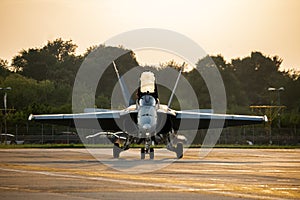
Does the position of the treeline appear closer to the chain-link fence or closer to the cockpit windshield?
the chain-link fence

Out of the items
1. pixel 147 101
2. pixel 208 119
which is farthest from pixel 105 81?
pixel 147 101

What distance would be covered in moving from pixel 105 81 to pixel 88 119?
65.4 m

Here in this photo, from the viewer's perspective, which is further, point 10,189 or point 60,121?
point 60,121

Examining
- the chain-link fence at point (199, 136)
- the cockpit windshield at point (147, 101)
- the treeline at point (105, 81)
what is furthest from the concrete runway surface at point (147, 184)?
the treeline at point (105, 81)

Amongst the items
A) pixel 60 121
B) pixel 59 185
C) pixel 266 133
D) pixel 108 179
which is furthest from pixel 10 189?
pixel 266 133

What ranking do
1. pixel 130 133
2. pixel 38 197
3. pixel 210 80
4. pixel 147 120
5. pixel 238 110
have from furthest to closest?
pixel 210 80
pixel 238 110
pixel 130 133
pixel 147 120
pixel 38 197

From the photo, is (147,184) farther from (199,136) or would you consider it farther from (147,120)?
(199,136)

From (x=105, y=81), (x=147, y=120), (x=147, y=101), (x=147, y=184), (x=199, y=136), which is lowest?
(x=147, y=184)

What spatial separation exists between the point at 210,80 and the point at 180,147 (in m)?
66.4

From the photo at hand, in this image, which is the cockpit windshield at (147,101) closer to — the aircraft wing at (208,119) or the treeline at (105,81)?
the aircraft wing at (208,119)

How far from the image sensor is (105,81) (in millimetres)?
102938

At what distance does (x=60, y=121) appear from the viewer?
38.2m

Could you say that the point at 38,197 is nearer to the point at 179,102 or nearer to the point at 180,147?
the point at 180,147

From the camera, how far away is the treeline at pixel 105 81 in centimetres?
8788
